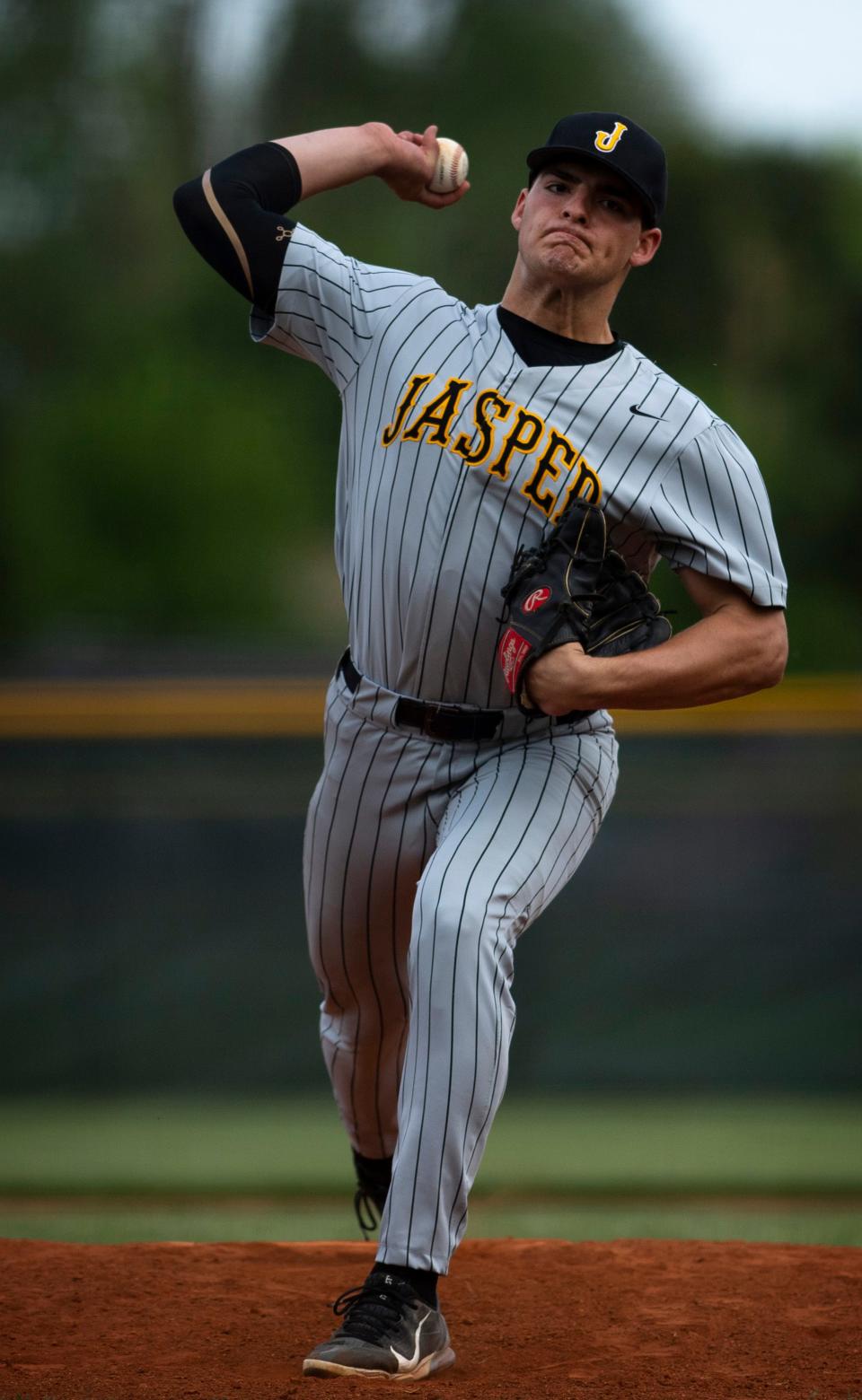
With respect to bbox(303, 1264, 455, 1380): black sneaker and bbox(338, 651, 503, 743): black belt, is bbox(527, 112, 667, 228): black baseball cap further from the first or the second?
bbox(303, 1264, 455, 1380): black sneaker

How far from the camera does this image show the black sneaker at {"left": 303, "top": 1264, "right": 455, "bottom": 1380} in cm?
163

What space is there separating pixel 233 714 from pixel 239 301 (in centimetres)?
359

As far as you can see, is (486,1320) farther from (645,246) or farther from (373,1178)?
(645,246)

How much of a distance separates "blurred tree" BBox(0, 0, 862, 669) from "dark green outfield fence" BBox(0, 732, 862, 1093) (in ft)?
4.95

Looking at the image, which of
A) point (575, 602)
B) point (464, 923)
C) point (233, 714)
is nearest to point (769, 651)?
point (575, 602)

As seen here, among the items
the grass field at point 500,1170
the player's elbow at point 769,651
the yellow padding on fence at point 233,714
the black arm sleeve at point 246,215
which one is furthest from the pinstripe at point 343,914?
the yellow padding on fence at point 233,714

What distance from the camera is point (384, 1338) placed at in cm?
164

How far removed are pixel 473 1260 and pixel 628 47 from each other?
23.9 ft

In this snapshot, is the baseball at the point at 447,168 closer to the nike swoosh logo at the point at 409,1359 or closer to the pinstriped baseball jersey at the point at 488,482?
the pinstriped baseball jersey at the point at 488,482

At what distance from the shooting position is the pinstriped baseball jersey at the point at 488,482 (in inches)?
72.4

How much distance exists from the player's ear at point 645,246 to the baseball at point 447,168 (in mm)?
328

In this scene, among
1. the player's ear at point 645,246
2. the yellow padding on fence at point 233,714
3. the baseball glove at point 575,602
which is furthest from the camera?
the yellow padding on fence at point 233,714

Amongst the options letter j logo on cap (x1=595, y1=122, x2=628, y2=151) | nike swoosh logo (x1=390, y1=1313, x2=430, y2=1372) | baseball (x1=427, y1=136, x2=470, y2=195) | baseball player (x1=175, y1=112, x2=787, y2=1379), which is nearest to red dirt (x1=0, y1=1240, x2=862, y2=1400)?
nike swoosh logo (x1=390, y1=1313, x2=430, y2=1372)

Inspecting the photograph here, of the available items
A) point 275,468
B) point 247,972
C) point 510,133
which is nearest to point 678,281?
point 510,133
